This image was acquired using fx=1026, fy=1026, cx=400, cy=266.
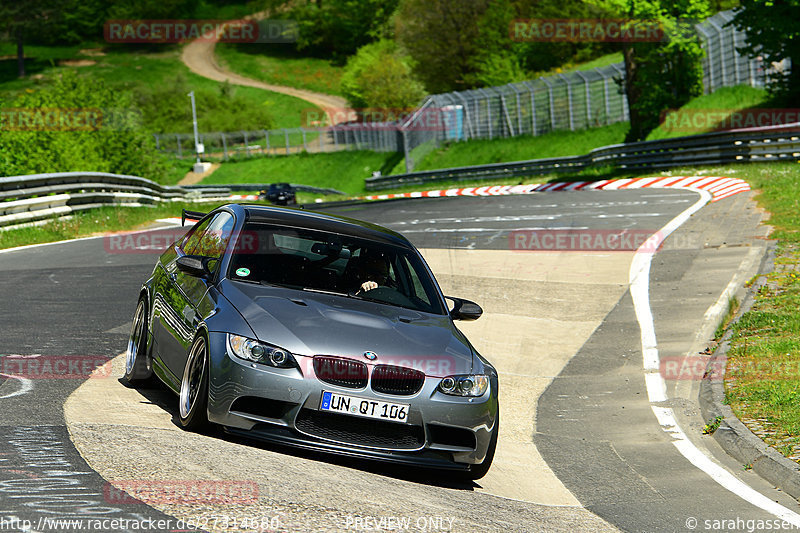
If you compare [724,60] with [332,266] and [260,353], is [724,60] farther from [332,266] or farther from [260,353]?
[260,353]

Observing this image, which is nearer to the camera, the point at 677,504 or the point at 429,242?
the point at 677,504

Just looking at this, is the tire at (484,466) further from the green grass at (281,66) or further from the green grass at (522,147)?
the green grass at (281,66)

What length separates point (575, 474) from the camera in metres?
7.81

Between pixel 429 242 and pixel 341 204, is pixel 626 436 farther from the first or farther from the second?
pixel 341 204

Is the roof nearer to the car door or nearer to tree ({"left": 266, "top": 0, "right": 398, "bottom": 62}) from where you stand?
the car door

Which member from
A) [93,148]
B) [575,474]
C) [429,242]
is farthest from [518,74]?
[575,474]

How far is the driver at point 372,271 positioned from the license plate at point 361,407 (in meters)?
1.46

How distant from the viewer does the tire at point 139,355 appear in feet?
26.8

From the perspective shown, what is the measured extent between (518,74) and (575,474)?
70775 mm

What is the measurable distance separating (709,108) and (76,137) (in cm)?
2627

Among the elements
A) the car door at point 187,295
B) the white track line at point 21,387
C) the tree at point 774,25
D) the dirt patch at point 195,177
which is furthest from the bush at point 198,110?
the white track line at point 21,387

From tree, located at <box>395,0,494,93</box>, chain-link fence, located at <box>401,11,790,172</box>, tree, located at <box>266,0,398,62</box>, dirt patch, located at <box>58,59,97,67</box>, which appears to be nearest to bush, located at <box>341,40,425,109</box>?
tree, located at <box>395,0,494,93</box>

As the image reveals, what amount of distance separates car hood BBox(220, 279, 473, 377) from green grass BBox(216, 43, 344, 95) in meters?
121

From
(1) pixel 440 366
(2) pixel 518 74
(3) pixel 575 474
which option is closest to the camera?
(1) pixel 440 366
